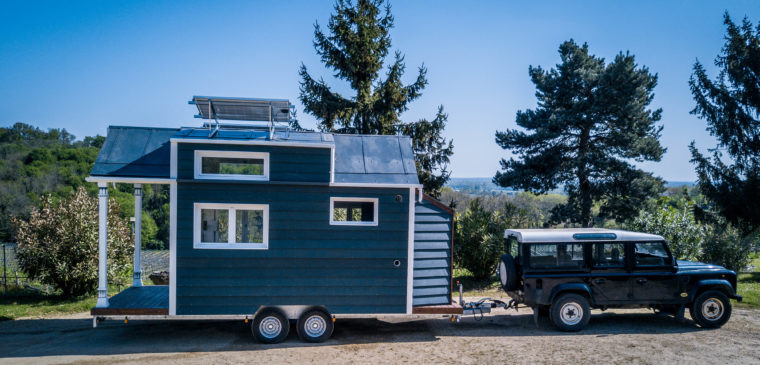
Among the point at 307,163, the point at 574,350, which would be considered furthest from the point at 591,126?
the point at 307,163

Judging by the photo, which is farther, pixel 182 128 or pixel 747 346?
pixel 182 128

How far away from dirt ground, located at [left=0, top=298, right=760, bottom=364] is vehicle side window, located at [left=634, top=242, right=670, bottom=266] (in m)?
1.41

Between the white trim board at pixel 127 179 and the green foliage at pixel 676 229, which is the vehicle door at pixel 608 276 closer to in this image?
the white trim board at pixel 127 179

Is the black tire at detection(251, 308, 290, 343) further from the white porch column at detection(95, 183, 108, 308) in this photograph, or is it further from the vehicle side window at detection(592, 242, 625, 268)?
the vehicle side window at detection(592, 242, 625, 268)

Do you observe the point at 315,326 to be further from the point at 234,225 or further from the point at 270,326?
the point at 234,225

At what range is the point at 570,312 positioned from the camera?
9.38m

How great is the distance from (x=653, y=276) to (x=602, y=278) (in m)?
1.09

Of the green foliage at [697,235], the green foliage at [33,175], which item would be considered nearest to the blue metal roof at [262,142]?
the green foliage at [697,235]

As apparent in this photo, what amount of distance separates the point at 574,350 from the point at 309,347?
4.78 meters

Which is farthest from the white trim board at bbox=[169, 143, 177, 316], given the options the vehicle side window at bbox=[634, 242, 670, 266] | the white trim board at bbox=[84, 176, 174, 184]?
the vehicle side window at bbox=[634, 242, 670, 266]

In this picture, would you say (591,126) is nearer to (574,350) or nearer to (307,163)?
(574,350)

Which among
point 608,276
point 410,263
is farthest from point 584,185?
point 410,263

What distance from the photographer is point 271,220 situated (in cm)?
863

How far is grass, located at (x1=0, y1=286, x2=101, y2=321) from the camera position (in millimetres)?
11254
